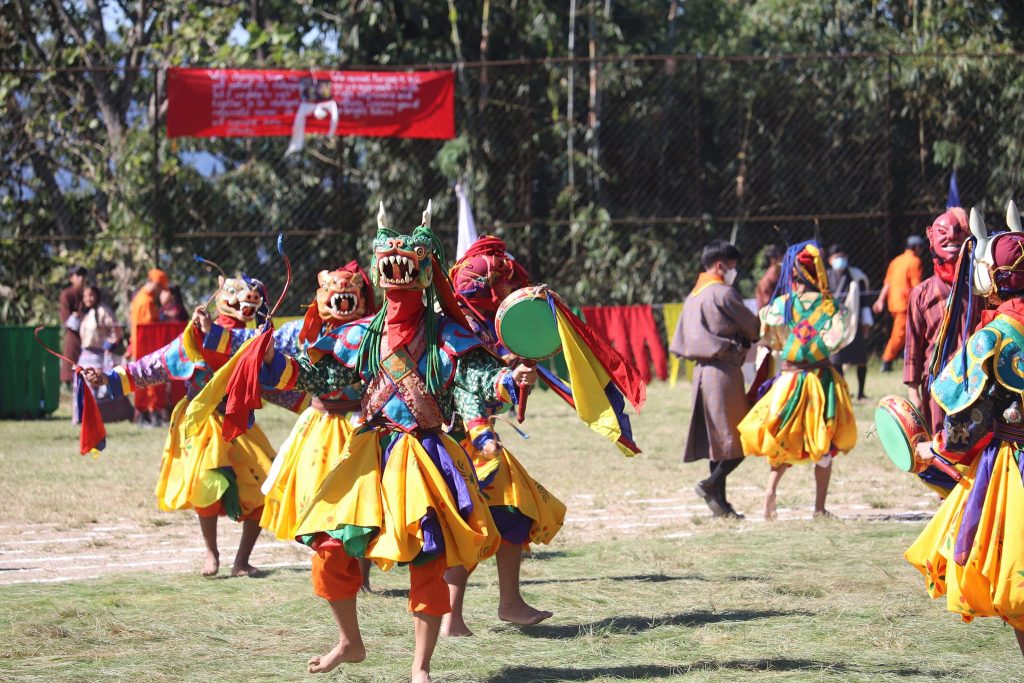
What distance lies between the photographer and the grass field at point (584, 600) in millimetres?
5543

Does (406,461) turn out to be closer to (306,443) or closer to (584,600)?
(306,443)

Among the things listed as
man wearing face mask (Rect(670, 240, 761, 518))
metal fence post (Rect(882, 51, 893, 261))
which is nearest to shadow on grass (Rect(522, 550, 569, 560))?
man wearing face mask (Rect(670, 240, 761, 518))

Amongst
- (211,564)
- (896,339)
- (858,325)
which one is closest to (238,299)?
(211,564)

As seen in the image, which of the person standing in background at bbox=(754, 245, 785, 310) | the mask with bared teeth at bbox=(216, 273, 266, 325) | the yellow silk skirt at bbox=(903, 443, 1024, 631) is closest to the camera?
the yellow silk skirt at bbox=(903, 443, 1024, 631)

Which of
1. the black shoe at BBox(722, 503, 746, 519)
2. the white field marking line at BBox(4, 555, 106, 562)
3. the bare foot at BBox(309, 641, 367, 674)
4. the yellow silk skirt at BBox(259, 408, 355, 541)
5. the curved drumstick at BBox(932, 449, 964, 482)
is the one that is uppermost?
the curved drumstick at BBox(932, 449, 964, 482)

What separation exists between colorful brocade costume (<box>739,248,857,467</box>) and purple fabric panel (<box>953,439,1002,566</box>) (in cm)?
371

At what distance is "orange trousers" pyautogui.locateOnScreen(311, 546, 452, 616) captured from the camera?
493 cm

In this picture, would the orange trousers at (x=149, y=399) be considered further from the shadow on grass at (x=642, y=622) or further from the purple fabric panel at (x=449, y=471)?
the purple fabric panel at (x=449, y=471)

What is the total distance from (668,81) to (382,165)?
168 inches

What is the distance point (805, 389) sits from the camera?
8961 millimetres

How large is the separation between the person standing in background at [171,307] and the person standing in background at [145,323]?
0.23ft

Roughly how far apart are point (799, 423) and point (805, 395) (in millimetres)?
212

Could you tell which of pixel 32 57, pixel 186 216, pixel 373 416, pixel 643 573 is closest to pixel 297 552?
pixel 643 573

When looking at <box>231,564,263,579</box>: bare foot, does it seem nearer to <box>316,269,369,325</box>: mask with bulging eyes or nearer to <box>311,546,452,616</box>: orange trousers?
<box>316,269,369,325</box>: mask with bulging eyes
